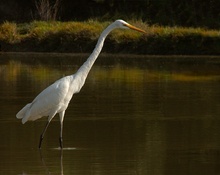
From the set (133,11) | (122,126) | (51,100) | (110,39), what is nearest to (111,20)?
(133,11)

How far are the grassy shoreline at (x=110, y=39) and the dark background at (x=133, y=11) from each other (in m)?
3.71

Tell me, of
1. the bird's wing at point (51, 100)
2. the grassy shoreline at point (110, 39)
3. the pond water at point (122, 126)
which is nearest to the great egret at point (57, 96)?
the bird's wing at point (51, 100)

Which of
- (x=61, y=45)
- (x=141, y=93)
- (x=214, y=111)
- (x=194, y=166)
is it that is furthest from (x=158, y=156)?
(x=61, y=45)

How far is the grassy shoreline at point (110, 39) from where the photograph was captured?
3234 cm

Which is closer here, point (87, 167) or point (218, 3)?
point (87, 167)

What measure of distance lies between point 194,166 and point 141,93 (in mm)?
8877

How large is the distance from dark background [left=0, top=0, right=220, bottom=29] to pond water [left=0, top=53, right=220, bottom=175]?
14.3 metres

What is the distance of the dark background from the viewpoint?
39.8 metres

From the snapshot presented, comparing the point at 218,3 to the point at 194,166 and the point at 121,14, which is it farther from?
the point at 194,166

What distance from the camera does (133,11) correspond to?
41.4 m

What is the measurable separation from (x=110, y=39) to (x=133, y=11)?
850 centimetres

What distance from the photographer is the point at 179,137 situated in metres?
13.0

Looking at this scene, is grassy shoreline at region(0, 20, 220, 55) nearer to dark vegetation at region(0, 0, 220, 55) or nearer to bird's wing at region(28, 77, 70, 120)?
dark vegetation at region(0, 0, 220, 55)

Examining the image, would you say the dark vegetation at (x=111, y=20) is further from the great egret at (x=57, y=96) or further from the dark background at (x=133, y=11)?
the great egret at (x=57, y=96)
